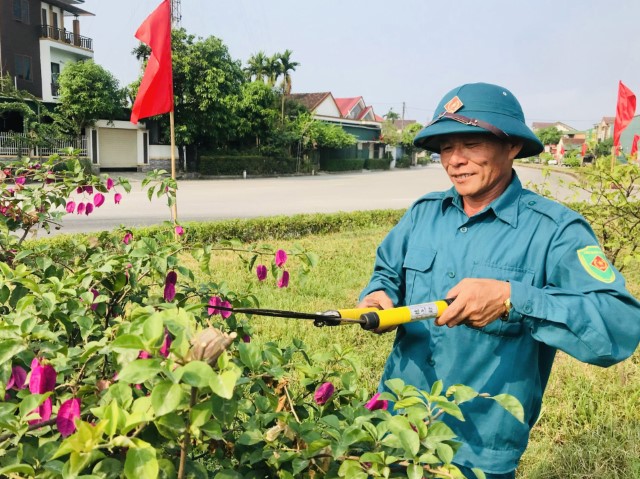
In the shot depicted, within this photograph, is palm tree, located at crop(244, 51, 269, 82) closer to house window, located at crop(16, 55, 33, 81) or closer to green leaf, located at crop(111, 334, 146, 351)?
house window, located at crop(16, 55, 33, 81)

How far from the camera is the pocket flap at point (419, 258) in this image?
154 cm

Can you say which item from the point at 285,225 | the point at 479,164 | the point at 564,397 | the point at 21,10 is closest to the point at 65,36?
the point at 21,10

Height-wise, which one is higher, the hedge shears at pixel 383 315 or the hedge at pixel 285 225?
the hedge shears at pixel 383 315

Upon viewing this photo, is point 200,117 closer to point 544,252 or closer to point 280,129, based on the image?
point 280,129

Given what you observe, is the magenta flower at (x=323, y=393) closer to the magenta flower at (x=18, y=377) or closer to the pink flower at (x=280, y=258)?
the magenta flower at (x=18, y=377)

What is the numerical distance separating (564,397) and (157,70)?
136 inches

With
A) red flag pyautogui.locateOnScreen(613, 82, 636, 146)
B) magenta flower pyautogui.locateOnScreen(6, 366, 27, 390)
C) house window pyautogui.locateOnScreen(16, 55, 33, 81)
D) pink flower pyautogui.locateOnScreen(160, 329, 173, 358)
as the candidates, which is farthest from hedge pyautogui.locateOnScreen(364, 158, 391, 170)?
pink flower pyautogui.locateOnScreen(160, 329, 173, 358)


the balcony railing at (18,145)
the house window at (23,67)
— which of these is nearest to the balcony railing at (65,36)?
the house window at (23,67)

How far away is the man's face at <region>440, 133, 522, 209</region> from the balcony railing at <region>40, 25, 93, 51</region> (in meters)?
24.8

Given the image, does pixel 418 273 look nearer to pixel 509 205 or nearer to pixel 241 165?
pixel 509 205

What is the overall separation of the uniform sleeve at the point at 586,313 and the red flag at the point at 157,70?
3.43m

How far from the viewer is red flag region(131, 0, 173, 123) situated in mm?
4133

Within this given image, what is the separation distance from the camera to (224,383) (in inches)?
23.5

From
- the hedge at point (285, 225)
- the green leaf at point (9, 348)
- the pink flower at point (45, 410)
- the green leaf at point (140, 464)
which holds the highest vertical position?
the green leaf at point (9, 348)
